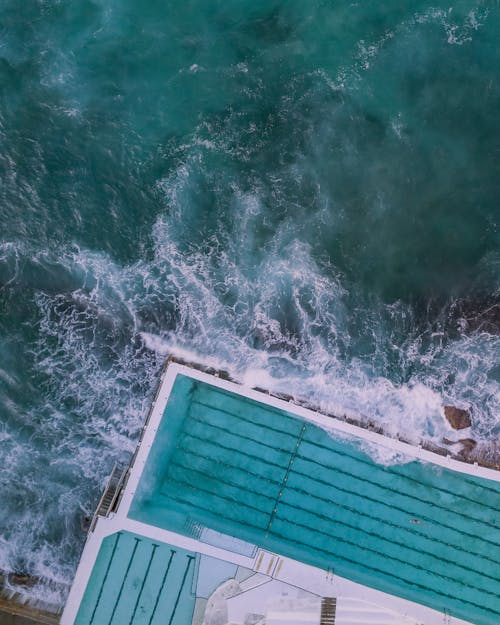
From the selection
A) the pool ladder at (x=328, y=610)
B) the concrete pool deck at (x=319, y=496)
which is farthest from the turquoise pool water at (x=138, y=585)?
the pool ladder at (x=328, y=610)

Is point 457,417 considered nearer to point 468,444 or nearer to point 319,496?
point 468,444

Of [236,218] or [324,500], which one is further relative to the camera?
[236,218]

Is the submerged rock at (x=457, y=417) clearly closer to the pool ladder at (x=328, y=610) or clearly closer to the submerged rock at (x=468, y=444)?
the submerged rock at (x=468, y=444)

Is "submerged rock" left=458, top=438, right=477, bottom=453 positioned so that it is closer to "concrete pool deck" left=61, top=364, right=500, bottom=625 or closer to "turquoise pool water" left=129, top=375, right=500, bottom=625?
"concrete pool deck" left=61, top=364, right=500, bottom=625

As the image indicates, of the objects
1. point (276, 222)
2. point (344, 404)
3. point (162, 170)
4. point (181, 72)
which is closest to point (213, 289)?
point (276, 222)

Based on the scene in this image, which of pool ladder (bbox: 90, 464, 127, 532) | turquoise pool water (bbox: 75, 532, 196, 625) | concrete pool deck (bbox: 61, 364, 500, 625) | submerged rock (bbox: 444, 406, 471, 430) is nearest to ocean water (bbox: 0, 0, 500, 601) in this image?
submerged rock (bbox: 444, 406, 471, 430)

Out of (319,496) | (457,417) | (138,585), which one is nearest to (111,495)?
(138,585)
